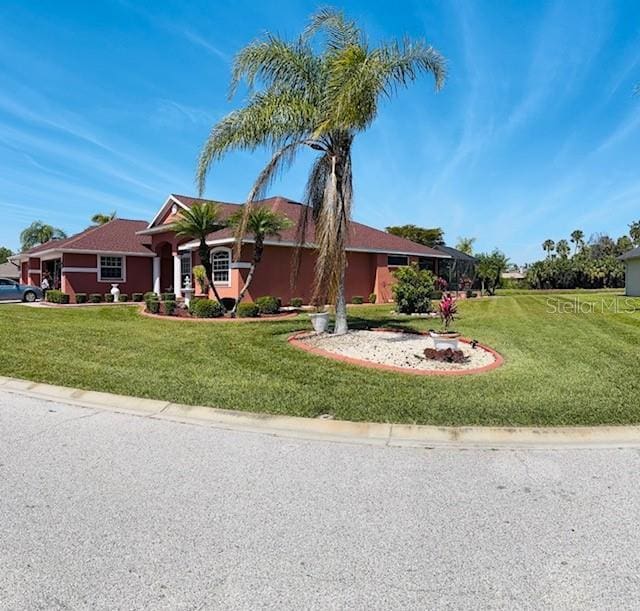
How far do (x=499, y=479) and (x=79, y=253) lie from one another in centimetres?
2648

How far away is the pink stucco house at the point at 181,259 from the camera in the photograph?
2236cm

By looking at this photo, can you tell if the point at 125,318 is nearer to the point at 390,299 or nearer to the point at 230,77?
the point at 230,77

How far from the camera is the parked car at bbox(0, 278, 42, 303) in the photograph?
26844 millimetres

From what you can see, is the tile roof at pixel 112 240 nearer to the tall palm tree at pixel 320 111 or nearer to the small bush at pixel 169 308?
the small bush at pixel 169 308

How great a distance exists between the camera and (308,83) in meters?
11.5

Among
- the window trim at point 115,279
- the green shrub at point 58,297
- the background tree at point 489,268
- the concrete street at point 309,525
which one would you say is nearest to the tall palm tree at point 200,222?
the green shrub at point 58,297

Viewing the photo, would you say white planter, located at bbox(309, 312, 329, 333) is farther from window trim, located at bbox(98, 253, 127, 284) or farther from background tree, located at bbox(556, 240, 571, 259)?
background tree, located at bbox(556, 240, 571, 259)

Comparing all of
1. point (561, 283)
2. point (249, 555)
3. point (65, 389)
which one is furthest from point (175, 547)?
point (561, 283)

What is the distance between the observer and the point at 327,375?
7996 mm

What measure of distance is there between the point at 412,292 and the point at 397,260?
10114mm

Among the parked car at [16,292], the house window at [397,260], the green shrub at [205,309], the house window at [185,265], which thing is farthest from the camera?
the house window at [397,260]

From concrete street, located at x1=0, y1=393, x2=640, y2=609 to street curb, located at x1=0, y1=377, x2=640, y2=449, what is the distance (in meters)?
0.24

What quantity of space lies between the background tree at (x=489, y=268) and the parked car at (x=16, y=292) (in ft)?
99.8

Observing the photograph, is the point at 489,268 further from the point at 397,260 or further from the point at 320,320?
the point at 320,320
